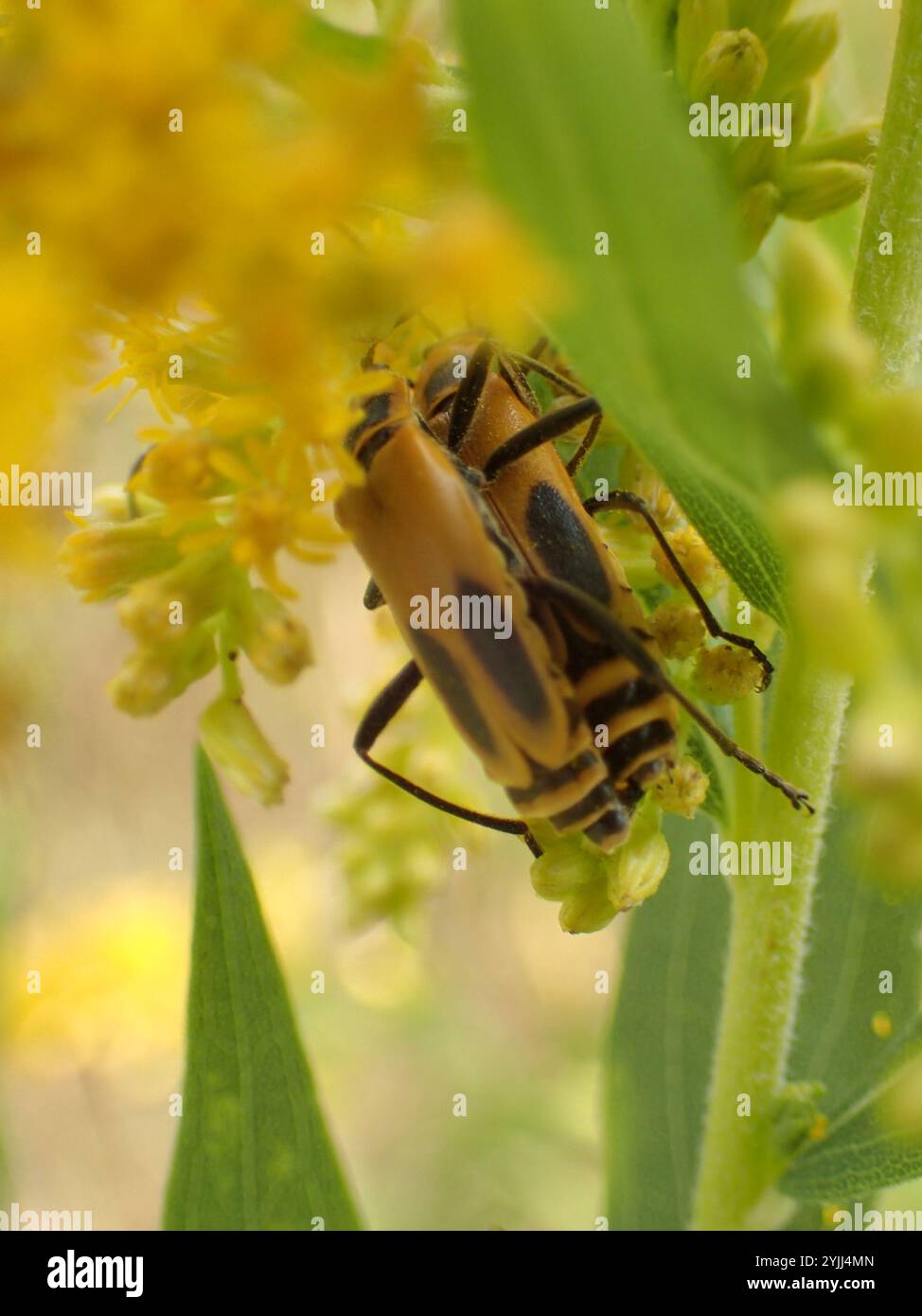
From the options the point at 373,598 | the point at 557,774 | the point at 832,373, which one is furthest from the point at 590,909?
the point at 832,373

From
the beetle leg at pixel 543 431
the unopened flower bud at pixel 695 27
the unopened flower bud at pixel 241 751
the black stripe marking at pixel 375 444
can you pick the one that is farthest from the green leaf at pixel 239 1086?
the unopened flower bud at pixel 695 27

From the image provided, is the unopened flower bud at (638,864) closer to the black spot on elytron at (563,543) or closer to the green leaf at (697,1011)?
the black spot on elytron at (563,543)

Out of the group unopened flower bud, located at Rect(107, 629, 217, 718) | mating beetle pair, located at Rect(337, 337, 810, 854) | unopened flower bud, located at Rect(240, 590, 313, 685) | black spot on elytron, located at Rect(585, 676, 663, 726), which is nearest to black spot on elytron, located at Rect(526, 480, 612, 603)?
mating beetle pair, located at Rect(337, 337, 810, 854)
